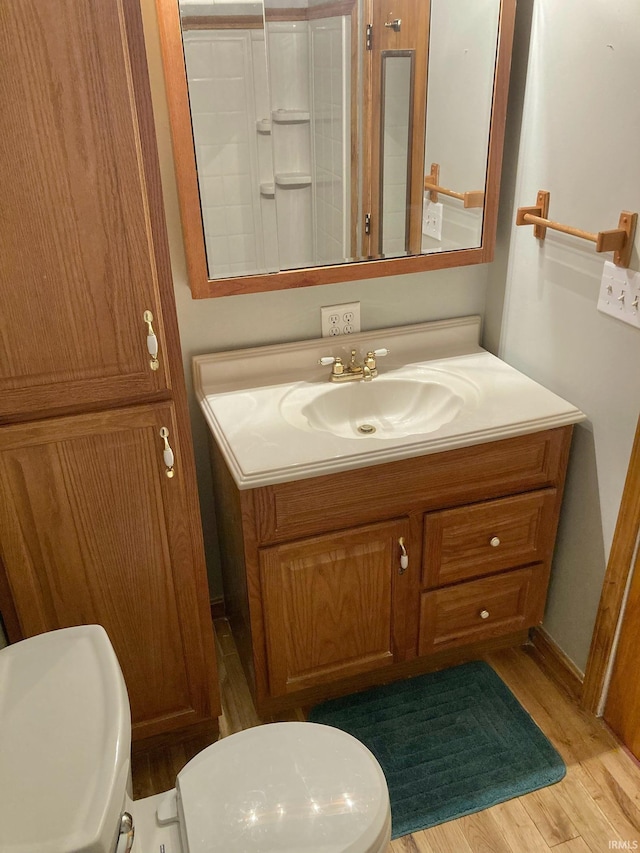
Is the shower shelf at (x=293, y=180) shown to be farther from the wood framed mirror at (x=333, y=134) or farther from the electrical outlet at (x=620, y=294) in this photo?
the electrical outlet at (x=620, y=294)

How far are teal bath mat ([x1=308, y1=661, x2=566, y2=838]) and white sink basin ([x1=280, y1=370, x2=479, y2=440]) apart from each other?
69cm

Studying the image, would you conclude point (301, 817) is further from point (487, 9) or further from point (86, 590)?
point (487, 9)

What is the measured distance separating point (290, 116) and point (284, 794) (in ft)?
4.39

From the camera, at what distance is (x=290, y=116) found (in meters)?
1.55

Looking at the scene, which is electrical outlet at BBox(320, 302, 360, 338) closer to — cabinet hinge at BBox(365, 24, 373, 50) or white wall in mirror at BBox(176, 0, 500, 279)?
white wall in mirror at BBox(176, 0, 500, 279)

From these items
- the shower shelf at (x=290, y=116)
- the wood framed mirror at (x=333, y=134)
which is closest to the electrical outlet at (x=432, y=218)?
the wood framed mirror at (x=333, y=134)

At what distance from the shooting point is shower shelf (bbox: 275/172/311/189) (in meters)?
1.60

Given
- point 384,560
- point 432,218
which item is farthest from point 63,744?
point 432,218

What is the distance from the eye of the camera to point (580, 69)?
1.45 m

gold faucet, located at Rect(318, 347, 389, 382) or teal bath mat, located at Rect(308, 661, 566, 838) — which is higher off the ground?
gold faucet, located at Rect(318, 347, 389, 382)

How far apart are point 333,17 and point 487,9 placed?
37cm

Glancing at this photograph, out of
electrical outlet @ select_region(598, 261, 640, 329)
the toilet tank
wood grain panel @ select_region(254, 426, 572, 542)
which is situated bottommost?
the toilet tank

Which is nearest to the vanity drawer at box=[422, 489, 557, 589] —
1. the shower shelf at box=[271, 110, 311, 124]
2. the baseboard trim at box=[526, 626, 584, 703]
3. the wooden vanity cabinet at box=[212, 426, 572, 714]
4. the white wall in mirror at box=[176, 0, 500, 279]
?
the wooden vanity cabinet at box=[212, 426, 572, 714]

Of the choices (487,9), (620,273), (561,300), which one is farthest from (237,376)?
(487,9)
